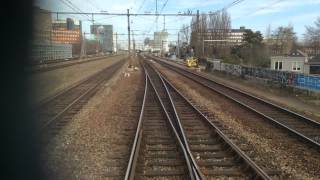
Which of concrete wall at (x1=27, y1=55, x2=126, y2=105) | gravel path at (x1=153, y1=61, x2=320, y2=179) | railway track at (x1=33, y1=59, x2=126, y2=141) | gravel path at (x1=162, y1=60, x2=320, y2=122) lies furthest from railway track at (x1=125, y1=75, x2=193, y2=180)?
gravel path at (x1=162, y1=60, x2=320, y2=122)

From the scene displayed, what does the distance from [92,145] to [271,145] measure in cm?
421

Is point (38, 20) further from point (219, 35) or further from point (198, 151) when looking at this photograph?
point (219, 35)

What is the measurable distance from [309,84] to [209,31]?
61275mm

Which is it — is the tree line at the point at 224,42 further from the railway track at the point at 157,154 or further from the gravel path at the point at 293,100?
the railway track at the point at 157,154

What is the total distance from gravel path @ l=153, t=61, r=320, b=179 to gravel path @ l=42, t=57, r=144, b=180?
9.41 ft

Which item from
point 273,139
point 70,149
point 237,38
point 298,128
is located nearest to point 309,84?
point 298,128

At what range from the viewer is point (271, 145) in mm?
11758

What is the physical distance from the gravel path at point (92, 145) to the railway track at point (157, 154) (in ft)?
0.95

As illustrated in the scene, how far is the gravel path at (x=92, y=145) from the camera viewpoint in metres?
9.27

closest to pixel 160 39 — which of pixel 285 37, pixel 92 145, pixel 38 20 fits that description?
pixel 285 37

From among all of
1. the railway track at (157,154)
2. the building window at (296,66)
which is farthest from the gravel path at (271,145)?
the building window at (296,66)

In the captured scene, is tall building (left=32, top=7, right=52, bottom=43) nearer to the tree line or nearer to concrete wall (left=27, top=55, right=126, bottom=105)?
concrete wall (left=27, top=55, right=126, bottom=105)

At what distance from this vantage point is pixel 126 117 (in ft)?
55.3

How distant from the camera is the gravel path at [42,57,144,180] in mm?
9273
